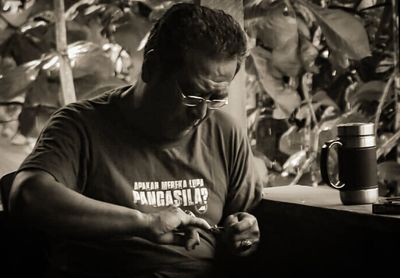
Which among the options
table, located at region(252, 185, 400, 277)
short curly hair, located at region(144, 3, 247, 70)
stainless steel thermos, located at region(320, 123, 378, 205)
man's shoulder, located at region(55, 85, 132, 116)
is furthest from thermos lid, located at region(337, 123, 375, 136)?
man's shoulder, located at region(55, 85, 132, 116)

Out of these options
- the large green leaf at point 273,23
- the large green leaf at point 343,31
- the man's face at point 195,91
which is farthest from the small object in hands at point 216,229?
the large green leaf at point 343,31

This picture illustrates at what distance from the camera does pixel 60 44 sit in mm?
926

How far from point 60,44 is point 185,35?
0.20 m

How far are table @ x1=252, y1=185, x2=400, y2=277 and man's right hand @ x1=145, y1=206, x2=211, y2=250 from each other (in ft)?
0.43

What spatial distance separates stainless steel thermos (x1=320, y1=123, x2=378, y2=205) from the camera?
961mm

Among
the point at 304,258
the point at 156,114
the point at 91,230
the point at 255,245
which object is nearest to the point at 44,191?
the point at 91,230

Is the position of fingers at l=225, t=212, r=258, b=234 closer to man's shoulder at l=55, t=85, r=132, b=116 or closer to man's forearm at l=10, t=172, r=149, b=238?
man's forearm at l=10, t=172, r=149, b=238

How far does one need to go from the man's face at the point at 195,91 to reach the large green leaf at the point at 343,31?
1.24 ft

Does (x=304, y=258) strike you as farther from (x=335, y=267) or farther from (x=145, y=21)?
(x=145, y=21)

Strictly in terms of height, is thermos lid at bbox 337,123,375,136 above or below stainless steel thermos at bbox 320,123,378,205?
above

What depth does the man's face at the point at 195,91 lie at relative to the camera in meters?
0.84

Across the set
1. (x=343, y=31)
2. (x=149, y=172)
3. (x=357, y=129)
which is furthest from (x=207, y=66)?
(x=343, y=31)

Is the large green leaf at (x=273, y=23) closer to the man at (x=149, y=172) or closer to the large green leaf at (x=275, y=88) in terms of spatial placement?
the large green leaf at (x=275, y=88)

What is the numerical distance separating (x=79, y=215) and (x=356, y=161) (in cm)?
42
